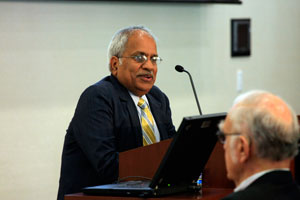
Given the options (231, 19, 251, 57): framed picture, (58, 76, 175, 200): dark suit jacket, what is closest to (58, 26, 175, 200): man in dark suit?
(58, 76, 175, 200): dark suit jacket

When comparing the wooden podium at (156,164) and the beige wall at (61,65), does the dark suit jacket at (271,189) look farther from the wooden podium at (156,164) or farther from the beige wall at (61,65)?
the beige wall at (61,65)

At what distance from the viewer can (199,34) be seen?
17.2ft

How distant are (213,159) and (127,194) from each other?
52cm

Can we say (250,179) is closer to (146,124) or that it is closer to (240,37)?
(146,124)

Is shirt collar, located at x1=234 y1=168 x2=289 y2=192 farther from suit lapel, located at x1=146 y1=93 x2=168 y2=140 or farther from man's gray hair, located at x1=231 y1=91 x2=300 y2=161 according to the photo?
suit lapel, located at x1=146 y1=93 x2=168 y2=140

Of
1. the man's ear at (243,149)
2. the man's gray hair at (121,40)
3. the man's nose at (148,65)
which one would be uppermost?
the man's gray hair at (121,40)

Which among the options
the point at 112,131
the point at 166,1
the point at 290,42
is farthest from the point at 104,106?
the point at 290,42

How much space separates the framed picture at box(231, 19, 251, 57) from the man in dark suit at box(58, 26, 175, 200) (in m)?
2.11

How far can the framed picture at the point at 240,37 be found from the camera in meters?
5.50

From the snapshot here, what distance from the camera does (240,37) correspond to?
555 centimetres

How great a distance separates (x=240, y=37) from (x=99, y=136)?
293cm

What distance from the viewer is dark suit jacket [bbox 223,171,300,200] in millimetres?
1716

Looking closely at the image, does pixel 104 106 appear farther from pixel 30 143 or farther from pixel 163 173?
pixel 30 143

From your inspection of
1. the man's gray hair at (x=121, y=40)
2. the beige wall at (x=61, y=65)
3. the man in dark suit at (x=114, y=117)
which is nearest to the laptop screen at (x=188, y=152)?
the man in dark suit at (x=114, y=117)
